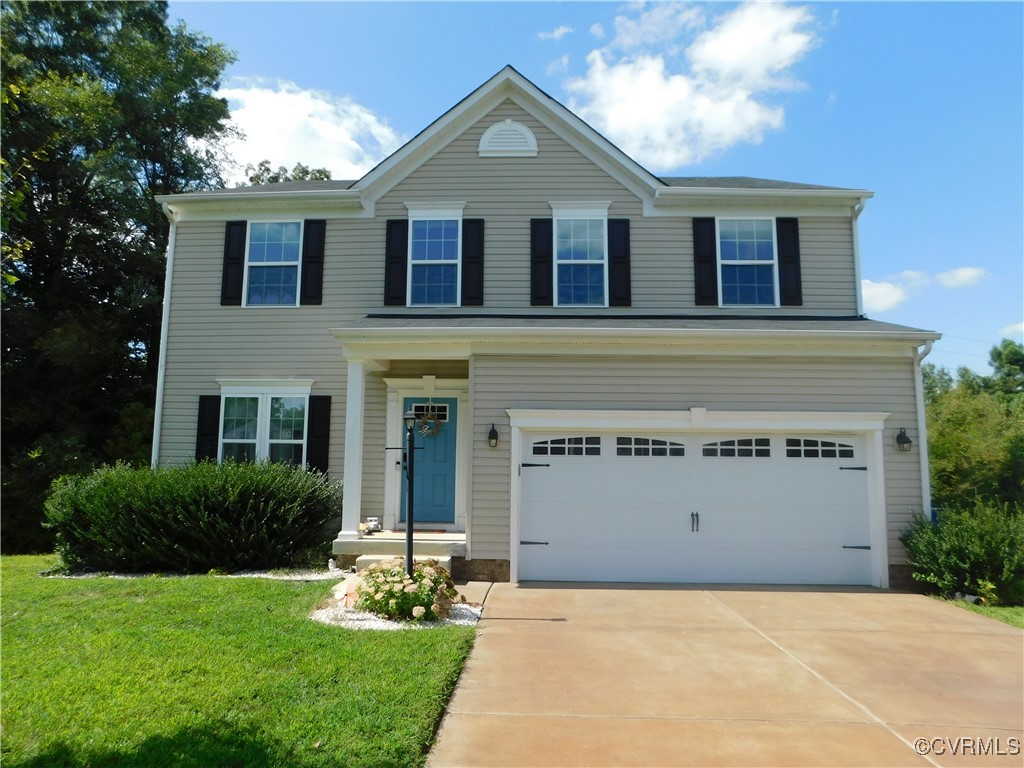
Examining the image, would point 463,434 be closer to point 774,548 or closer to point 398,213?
point 398,213

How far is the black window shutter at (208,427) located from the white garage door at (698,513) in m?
5.50

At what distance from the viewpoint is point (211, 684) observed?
4.27 m

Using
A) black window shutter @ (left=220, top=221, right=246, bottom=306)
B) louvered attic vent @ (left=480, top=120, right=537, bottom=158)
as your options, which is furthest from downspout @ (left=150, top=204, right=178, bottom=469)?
louvered attic vent @ (left=480, top=120, right=537, bottom=158)

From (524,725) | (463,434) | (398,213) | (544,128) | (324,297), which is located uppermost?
(544,128)

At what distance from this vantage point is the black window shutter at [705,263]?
1029 centimetres

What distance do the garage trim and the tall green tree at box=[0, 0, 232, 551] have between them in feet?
30.4

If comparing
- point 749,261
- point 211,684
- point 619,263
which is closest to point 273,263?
point 619,263

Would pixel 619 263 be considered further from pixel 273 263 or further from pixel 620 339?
pixel 273 263

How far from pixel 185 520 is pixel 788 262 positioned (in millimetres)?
10216

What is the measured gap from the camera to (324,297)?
414 inches

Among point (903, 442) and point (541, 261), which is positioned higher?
point (541, 261)

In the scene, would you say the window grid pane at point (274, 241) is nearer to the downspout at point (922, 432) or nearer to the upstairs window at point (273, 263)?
the upstairs window at point (273, 263)

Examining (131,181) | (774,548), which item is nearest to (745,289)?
(774,548)

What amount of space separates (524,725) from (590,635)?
207cm
